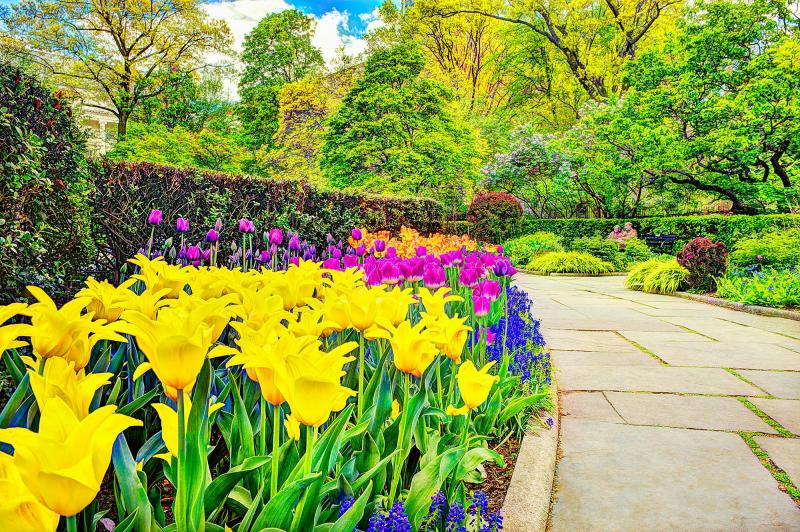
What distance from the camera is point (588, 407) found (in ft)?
9.18

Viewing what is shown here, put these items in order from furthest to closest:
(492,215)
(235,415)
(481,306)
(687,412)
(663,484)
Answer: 1. (492,215)
2. (687,412)
3. (481,306)
4. (663,484)
5. (235,415)

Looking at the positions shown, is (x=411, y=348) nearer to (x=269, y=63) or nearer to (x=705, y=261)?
(x=705, y=261)

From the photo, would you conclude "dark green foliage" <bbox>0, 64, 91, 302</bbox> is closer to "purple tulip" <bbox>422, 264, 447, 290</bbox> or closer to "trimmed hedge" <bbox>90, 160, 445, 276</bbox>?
"trimmed hedge" <bbox>90, 160, 445, 276</bbox>

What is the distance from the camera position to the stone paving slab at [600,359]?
12.2ft

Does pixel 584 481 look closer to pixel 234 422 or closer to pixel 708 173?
pixel 234 422

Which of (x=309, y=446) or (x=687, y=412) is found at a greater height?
(x=309, y=446)

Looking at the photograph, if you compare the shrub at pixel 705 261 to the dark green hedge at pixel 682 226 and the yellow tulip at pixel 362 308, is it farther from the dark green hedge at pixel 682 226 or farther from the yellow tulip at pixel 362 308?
the yellow tulip at pixel 362 308

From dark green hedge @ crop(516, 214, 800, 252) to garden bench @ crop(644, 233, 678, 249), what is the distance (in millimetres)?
159

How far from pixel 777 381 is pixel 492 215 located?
1272 cm

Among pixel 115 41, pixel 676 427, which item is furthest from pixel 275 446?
pixel 115 41

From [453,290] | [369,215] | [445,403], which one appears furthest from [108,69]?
[445,403]

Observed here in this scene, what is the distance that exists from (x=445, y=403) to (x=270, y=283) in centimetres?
79

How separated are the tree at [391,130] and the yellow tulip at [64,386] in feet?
43.4

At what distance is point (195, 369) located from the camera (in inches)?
31.5
